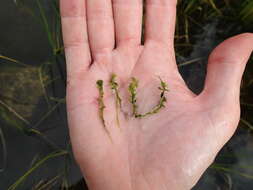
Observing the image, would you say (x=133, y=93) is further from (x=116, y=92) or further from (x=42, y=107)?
(x=42, y=107)

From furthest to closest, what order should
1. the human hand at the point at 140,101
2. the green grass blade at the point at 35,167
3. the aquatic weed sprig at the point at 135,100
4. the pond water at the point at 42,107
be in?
the pond water at the point at 42,107, the green grass blade at the point at 35,167, the aquatic weed sprig at the point at 135,100, the human hand at the point at 140,101

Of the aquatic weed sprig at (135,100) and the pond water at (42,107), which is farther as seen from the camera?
the pond water at (42,107)

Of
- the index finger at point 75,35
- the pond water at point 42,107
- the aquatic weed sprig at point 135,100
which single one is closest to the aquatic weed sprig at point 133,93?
the aquatic weed sprig at point 135,100

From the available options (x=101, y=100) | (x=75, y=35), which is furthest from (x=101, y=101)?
(x=75, y=35)

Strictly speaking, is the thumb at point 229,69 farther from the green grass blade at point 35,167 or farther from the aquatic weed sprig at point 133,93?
the green grass blade at point 35,167

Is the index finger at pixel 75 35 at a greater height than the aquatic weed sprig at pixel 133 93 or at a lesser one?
greater

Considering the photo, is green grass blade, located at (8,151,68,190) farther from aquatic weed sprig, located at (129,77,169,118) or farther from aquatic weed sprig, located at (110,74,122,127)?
aquatic weed sprig, located at (129,77,169,118)

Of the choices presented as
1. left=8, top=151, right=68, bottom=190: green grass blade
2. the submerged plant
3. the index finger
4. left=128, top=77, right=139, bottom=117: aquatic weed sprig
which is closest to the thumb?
left=128, top=77, right=139, bottom=117: aquatic weed sprig
